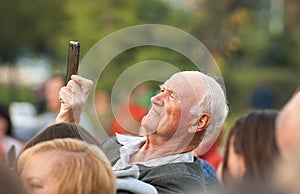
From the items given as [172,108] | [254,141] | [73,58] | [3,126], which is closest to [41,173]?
[73,58]

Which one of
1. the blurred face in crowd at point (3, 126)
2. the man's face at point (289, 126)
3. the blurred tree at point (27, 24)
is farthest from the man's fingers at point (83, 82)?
the blurred tree at point (27, 24)

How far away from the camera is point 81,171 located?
2934mm

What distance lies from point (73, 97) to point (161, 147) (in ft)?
1.25

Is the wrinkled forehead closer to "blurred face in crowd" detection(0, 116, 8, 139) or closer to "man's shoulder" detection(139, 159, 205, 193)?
"man's shoulder" detection(139, 159, 205, 193)

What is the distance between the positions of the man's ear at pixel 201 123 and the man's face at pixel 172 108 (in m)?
0.02

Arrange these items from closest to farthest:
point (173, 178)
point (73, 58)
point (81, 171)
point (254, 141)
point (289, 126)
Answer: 1. point (81, 171)
2. point (289, 126)
3. point (173, 178)
4. point (73, 58)
5. point (254, 141)

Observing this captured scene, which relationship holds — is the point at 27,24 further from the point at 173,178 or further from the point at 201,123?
the point at 173,178

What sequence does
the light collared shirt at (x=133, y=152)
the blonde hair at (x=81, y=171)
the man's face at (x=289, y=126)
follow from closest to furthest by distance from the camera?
the blonde hair at (x=81, y=171) < the man's face at (x=289, y=126) < the light collared shirt at (x=133, y=152)

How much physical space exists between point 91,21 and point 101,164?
20512 millimetres

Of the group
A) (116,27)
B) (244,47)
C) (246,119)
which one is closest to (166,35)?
(246,119)

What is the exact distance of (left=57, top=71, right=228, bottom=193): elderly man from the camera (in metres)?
3.76

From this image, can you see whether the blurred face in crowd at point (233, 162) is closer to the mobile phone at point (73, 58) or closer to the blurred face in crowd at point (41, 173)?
the mobile phone at point (73, 58)

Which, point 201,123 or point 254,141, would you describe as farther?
point 254,141

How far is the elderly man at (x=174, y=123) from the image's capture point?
3762mm
